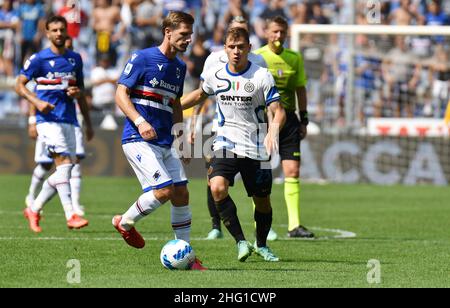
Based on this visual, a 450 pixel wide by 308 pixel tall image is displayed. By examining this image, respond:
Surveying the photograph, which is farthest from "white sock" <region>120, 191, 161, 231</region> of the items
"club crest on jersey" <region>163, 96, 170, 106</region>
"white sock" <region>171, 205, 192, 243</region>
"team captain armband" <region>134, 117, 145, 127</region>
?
"club crest on jersey" <region>163, 96, 170, 106</region>

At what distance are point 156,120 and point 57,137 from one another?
3864 millimetres

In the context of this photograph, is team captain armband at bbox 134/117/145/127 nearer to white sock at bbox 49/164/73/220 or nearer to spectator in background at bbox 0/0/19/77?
white sock at bbox 49/164/73/220

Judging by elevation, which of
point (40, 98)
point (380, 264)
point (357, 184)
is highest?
point (40, 98)

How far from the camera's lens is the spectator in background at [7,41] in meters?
27.5

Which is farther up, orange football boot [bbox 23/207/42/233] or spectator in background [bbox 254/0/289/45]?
spectator in background [bbox 254/0/289/45]

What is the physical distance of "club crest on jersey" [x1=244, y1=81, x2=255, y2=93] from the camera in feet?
34.7

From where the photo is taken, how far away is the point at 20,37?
2744cm

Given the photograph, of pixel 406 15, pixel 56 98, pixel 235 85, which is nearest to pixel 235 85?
pixel 235 85

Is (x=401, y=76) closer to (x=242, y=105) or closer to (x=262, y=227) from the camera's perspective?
(x=262, y=227)

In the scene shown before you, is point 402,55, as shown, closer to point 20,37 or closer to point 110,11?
point 110,11

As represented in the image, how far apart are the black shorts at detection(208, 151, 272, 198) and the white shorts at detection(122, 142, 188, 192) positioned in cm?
45

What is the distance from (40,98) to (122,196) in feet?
20.3

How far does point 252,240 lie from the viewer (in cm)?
1284
